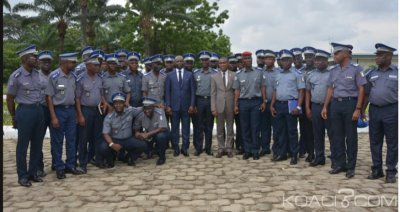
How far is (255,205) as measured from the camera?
173 inches

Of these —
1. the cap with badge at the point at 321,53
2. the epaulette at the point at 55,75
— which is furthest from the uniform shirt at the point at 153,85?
the cap with badge at the point at 321,53

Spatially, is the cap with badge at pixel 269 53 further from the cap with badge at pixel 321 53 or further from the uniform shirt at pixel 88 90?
the uniform shirt at pixel 88 90

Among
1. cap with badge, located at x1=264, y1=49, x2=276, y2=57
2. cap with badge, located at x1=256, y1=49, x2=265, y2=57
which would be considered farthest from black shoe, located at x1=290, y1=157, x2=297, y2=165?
cap with badge, located at x1=256, y1=49, x2=265, y2=57

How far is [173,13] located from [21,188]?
1726cm

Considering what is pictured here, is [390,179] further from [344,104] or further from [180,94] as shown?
[180,94]

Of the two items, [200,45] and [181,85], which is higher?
[200,45]

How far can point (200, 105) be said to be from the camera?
23.7ft

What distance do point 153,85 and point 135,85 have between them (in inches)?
13.6

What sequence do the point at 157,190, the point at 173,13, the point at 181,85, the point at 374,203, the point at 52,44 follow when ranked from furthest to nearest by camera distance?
the point at 52,44, the point at 173,13, the point at 181,85, the point at 157,190, the point at 374,203

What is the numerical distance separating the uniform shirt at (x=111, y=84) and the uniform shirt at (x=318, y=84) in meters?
3.10

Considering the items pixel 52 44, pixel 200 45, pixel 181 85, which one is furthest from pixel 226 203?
pixel 52 44

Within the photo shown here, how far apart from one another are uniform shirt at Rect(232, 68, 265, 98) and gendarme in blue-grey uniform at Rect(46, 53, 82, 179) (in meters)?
2.78

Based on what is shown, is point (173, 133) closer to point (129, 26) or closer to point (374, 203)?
point (374, 203)

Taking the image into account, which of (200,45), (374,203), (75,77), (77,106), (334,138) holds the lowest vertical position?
(374,203)
